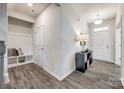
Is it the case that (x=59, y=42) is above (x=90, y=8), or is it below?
below

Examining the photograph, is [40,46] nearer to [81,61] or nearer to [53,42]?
[53,42]

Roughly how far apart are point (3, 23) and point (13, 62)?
262 centimetres

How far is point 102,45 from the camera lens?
550 centimetres

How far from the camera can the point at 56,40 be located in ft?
9.16

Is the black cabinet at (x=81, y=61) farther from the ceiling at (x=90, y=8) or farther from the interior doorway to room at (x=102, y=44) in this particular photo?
the interior doorway to room at (x=102, y=44)

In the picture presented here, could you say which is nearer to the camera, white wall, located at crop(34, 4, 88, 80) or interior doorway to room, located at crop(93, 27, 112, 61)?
white wall, located at crop(34, 4, 88, 80)

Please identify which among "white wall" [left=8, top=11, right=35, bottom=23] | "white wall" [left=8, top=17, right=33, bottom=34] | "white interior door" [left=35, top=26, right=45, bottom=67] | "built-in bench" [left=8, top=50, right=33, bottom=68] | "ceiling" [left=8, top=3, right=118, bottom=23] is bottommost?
"built-in bench" [left=8, top=50, right=33, bottom=68]

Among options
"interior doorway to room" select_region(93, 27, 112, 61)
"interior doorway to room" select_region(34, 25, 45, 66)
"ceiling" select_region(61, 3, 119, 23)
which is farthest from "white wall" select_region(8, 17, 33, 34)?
"interior doorway to room" select_region(93, 27, 112, 61)

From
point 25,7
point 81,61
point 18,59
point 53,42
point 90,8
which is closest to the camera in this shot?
point 53,42

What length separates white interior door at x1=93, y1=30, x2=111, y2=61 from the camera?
17.0 feet

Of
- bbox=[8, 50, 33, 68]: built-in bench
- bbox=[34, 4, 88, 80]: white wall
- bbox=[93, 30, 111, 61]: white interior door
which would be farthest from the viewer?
bbox=[93, 30, 111, 61]: white interior door

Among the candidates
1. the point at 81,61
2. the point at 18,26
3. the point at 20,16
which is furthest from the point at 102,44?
the point at 18,26

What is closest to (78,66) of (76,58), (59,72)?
(76,58)

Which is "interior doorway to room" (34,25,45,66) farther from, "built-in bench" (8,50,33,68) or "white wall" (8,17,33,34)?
"white wall" (8,17,33,34)
